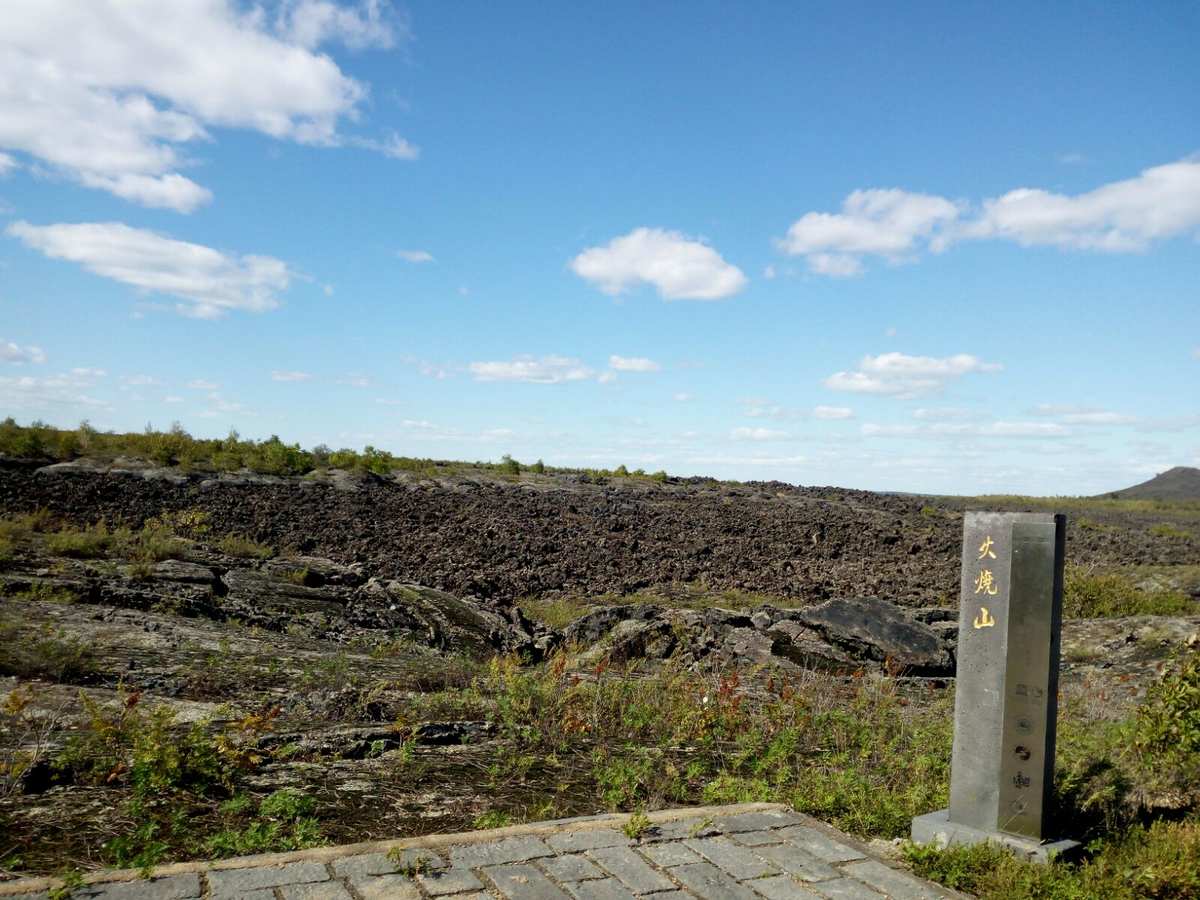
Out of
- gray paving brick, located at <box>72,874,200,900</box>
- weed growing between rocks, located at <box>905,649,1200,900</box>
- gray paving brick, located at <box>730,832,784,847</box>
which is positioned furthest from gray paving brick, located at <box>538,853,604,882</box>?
weed growing between rocks, located at <box>905,649,1200,900</box>

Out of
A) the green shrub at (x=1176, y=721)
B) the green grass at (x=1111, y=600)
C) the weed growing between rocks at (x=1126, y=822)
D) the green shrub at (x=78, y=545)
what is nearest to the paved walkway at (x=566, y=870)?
the weed growing between rocks at (x=1126, y=822)

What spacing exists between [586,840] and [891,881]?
144cm

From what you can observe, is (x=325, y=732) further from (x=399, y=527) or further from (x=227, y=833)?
(x=399, y=527)

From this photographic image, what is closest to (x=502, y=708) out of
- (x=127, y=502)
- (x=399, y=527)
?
(x=399, y=527)

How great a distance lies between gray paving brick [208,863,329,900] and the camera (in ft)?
11.8

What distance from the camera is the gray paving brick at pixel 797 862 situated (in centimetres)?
420

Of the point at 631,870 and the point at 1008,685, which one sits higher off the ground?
Result: the point at 1008,685

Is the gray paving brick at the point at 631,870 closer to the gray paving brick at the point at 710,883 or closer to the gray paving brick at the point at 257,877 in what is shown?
the gray paving brick at the point at 710,883

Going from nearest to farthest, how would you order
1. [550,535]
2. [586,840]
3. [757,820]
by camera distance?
[586,840]
[757,820]
[550,535]

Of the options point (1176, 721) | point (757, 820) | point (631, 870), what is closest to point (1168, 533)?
point (1176, 721)

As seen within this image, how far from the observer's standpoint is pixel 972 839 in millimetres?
4727

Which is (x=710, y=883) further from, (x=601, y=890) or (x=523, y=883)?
(x=523, y=883)

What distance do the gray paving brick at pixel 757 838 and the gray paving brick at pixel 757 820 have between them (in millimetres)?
49

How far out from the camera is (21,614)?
805 cm
